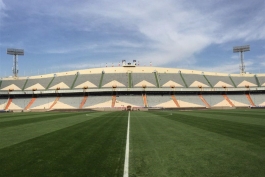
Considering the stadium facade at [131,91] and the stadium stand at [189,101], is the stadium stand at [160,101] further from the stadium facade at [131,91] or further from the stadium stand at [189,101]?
the stadium stand at [189,101]

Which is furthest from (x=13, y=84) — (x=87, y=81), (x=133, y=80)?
(x=133, y=80)

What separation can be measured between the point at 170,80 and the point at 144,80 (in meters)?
10.1

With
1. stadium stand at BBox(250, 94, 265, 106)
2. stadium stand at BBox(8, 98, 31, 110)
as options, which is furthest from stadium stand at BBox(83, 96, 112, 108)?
stadium stand at BBox(250, 94, 265, 106)

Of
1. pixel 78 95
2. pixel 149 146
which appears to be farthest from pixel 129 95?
pixel 149 146

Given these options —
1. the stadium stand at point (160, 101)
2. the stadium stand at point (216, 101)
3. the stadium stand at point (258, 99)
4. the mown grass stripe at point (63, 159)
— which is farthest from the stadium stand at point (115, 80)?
the mown grass stripe at point (63, 159)

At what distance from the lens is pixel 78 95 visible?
80312 millimetres

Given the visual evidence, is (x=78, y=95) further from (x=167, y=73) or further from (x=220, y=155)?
(x=220, y=155)

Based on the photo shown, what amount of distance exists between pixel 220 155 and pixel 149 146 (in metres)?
3.09

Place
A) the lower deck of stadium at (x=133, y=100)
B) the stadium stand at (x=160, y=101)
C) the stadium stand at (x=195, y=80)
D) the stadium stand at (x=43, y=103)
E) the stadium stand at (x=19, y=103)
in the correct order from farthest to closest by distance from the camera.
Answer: the stadium stand at (x=195, y=80), the stadium stand at (x=19, y=103), the stadium stand at (x=43, y=103), the lower deck of stadium at (x=133, y=100), the stadium stand at (x=160, y=101)

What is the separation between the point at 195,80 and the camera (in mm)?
85188

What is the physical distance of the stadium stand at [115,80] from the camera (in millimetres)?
81375

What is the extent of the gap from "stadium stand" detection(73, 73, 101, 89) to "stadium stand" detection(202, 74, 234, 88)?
44678 millimetres

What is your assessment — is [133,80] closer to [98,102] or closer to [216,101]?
[98,102]

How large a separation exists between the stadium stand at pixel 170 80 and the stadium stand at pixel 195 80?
259 cm
